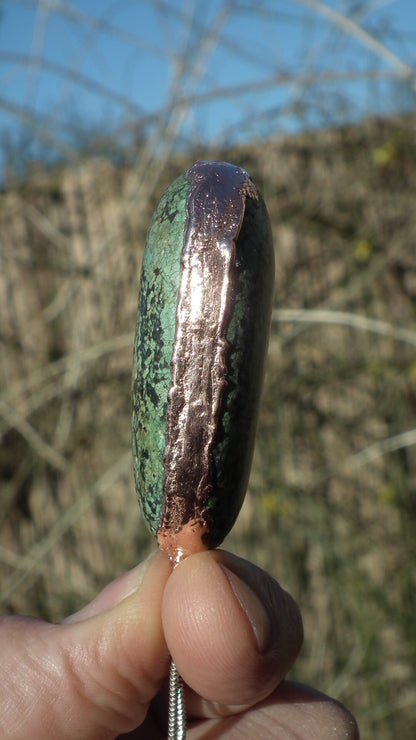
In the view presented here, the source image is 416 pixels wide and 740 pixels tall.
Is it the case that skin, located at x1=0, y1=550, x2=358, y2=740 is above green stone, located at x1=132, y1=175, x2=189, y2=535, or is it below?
below

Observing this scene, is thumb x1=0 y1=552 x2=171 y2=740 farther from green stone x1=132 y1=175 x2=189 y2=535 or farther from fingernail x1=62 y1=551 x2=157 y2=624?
green stone x1=132 y1=175 x2=189 y2=535

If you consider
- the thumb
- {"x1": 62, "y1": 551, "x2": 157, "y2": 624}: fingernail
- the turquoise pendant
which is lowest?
the thumb

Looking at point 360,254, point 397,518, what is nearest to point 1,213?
point 360,254

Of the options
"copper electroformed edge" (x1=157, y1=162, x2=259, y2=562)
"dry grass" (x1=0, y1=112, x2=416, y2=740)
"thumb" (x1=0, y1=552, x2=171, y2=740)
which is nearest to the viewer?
"copper electroformed edge" (x1=157, y1=162, x2=259, y2=562)


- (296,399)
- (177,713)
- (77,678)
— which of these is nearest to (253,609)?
(177,713)

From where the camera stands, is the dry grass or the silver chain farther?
the dry grass

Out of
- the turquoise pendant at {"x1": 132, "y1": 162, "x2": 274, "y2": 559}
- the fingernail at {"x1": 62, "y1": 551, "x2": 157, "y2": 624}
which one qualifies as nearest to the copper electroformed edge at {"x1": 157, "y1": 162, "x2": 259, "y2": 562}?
the turquoise pendant at {"x1": 132, "y1": 162, "x2": 274, "y2": 559}

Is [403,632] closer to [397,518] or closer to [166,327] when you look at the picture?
Result: [397,518]

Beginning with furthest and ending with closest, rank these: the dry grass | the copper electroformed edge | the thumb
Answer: the dry grass
the thumb
the copper electroformed edge

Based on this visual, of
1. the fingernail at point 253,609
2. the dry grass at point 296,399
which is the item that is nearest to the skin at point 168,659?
the fingernail at point 253,609
